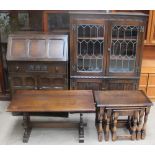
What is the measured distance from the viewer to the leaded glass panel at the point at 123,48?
9.19 ft

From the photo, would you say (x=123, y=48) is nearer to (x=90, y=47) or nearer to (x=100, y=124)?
(x=90, y=47)

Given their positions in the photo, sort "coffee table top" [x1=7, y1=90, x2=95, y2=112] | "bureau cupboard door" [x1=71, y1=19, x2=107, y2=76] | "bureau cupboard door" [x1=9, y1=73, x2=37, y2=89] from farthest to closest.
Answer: "bureau cupboard door" [x1=9, y1=73, x2=37, y2=89] < "bureau cupboard door" [x1=71, y1=19, x2=107, y2=76] < "coffee table top" [x1=7, y1=90, x2=95, y2=112]

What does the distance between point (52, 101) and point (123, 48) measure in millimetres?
1242

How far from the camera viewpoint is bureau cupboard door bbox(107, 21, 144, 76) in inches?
109

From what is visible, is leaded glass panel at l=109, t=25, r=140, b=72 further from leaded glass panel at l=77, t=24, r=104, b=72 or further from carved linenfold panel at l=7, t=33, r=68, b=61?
carved linenfold panel at l=7, t=33, r=68, b=61

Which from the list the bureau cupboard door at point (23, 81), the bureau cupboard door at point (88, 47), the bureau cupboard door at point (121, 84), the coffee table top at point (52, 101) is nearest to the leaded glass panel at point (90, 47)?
the bureau cupboard door at point (88, 47)

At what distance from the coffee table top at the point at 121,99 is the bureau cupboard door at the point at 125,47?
1.57 ft

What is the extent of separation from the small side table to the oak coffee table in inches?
6.1

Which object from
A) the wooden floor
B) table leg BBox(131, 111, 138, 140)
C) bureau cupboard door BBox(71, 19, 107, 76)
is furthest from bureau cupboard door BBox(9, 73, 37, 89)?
table leg BBox(131, 111, 138, 140)

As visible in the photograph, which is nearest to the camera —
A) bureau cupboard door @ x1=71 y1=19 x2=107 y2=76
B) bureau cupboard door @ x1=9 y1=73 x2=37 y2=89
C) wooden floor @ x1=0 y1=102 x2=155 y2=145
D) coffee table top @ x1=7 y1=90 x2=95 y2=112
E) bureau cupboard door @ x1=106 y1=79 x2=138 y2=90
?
coffee table top @ x1=7 y1=90 x2=95 y2=112

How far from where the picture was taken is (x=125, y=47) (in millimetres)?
2900

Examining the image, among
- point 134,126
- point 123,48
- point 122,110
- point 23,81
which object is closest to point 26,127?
point 23,81

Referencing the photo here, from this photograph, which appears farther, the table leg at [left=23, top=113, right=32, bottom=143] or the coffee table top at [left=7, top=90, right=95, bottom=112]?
the table leg at [left=23, top=113, right=32, bottom=143]
